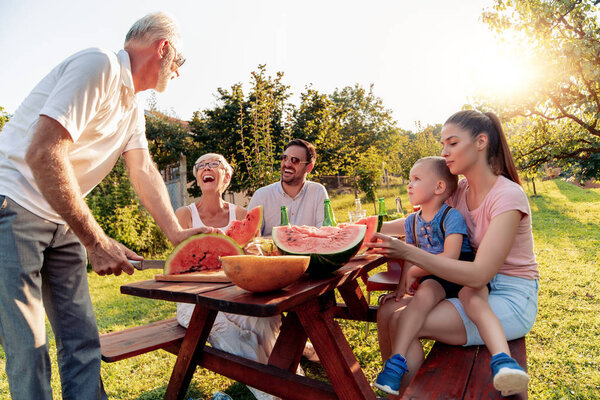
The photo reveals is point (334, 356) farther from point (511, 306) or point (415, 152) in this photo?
point (415, 152)

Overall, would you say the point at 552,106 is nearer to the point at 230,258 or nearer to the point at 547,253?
the point at 547,253

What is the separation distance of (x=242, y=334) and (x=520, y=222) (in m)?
1.96

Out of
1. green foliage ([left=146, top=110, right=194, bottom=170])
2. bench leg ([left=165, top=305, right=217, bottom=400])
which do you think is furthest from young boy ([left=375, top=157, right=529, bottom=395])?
green foliage ([left=146, top=110, right=194, bottom=170])

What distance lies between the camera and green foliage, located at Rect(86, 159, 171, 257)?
9.52m

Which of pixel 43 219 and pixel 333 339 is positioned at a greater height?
pixel 43 219

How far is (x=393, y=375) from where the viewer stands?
178 centimetres

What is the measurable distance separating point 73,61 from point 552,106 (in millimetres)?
9091

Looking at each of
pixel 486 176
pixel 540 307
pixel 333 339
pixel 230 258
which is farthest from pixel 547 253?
pixel 230 258

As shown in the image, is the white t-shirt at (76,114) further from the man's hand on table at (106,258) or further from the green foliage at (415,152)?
the green foliage at (415,152)

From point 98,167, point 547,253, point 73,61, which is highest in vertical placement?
point 73,61

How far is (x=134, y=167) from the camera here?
8.46 feet

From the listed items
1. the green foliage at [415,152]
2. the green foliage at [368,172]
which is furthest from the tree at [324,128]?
the green foliage at [415,152]

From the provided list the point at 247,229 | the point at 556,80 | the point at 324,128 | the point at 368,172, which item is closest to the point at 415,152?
the point at 368,172

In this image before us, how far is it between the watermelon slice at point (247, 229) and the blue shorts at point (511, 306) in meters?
1.55
